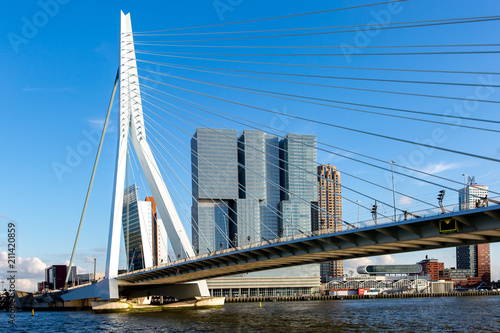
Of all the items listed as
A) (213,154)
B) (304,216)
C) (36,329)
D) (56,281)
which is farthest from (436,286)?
(36,329)

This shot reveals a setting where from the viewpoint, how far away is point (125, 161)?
173 feet

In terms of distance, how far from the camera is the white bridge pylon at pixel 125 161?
50844 mm

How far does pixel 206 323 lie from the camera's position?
40.5m

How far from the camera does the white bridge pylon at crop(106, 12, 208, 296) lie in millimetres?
50844

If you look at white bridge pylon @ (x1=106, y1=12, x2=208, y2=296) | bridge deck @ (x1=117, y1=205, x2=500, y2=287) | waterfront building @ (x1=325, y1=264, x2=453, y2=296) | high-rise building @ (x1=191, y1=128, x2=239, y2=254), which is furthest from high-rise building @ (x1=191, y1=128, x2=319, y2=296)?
bridge deck @ (x1=117, y1=205, x2=500, y2=287)

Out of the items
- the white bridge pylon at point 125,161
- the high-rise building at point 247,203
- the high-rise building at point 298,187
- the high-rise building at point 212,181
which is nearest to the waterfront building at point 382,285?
the high-rise building at point 247,203

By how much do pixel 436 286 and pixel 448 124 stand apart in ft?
482

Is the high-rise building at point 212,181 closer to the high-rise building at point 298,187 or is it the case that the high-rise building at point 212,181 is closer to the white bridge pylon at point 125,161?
the high-rise building at point 298,187

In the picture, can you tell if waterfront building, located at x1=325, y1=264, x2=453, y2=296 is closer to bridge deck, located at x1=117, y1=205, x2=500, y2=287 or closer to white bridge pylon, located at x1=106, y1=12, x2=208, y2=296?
bridge deck, located at x1=117, y1=205, x2=500, y2=287

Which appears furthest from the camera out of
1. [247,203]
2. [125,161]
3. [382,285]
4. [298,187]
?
[298,187]

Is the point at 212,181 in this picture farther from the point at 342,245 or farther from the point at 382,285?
the point at 342,245

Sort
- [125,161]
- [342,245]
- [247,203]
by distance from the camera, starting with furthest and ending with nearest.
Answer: [247,203]
[125,161]
[342,245]

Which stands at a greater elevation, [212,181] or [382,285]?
[212,181]

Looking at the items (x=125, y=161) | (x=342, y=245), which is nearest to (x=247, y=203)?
(x=125, y=161)
